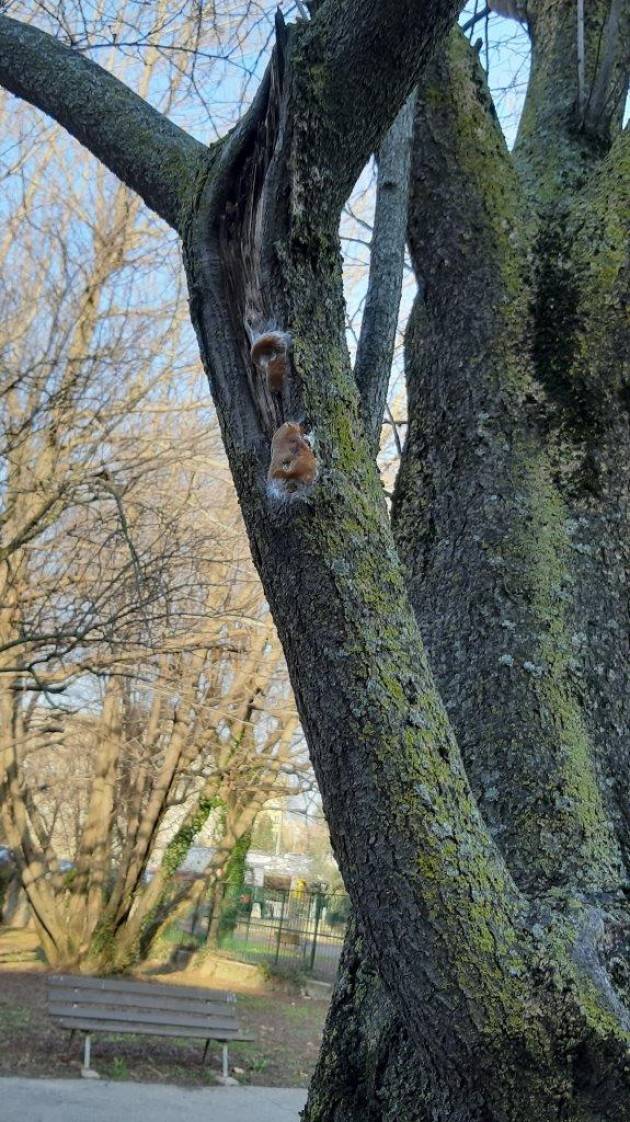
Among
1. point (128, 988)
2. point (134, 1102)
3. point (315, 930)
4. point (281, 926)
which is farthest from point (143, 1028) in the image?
point (281, 926)

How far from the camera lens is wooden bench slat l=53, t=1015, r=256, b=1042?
30.0ft

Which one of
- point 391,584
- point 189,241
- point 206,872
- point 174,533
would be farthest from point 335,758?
point 206,872

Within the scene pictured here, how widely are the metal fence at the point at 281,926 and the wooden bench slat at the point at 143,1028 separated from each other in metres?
7.40

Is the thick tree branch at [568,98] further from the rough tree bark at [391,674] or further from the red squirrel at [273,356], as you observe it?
the red squirrel at [273,356]

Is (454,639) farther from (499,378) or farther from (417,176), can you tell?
(417,176)

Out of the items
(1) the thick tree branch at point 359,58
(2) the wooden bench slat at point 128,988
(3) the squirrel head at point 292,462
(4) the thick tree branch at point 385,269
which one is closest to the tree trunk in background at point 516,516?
(4) the thick tree branch at point 385,269

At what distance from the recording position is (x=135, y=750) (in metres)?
15.0

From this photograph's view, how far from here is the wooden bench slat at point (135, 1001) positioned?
30.9 ft

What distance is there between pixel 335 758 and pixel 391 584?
310 millimetres

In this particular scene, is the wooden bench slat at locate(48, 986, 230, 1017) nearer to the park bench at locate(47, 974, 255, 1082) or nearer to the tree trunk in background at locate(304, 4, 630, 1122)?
the park bench at locate(47, 974, 255, 1082)

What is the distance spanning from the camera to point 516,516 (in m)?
2.51

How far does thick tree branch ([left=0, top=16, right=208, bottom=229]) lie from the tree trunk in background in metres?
0.83

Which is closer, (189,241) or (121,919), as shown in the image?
(189,241)

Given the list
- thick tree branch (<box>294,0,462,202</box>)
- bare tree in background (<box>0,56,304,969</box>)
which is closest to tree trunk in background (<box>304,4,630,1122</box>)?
thick tree branch (<box>294,0,462,202</box>)
